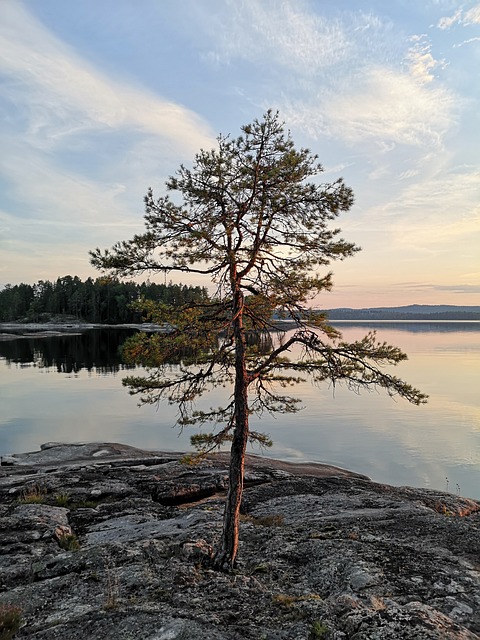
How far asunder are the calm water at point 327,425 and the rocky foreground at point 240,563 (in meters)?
7.32

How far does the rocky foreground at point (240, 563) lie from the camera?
7.62m

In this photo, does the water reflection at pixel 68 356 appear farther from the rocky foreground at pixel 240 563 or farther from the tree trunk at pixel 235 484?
the tree trunk at pixel 235 484

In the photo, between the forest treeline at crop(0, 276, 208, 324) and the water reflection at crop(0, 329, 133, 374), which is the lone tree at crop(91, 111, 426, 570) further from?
the forest treeline at crop(0, 276, 208, 324)

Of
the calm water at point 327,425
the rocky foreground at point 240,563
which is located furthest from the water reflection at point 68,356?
the rocky foreground at point 240,563

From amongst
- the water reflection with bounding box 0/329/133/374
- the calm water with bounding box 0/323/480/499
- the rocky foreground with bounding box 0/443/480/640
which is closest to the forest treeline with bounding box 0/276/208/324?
the water reflection with bounding box 0/329/133/374

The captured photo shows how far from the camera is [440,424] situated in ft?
111

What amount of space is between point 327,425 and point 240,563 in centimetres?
2489

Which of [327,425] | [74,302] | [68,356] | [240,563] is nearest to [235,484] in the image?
[240,563]

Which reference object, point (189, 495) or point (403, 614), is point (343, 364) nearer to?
point (403, 614)

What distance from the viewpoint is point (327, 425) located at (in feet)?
113

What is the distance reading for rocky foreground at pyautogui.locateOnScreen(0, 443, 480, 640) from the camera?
7.62 m

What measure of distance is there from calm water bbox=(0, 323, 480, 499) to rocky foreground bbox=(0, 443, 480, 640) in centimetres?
732

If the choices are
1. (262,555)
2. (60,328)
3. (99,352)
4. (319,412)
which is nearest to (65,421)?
(319,412)

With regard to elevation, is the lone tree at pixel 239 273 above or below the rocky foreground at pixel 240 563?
above
